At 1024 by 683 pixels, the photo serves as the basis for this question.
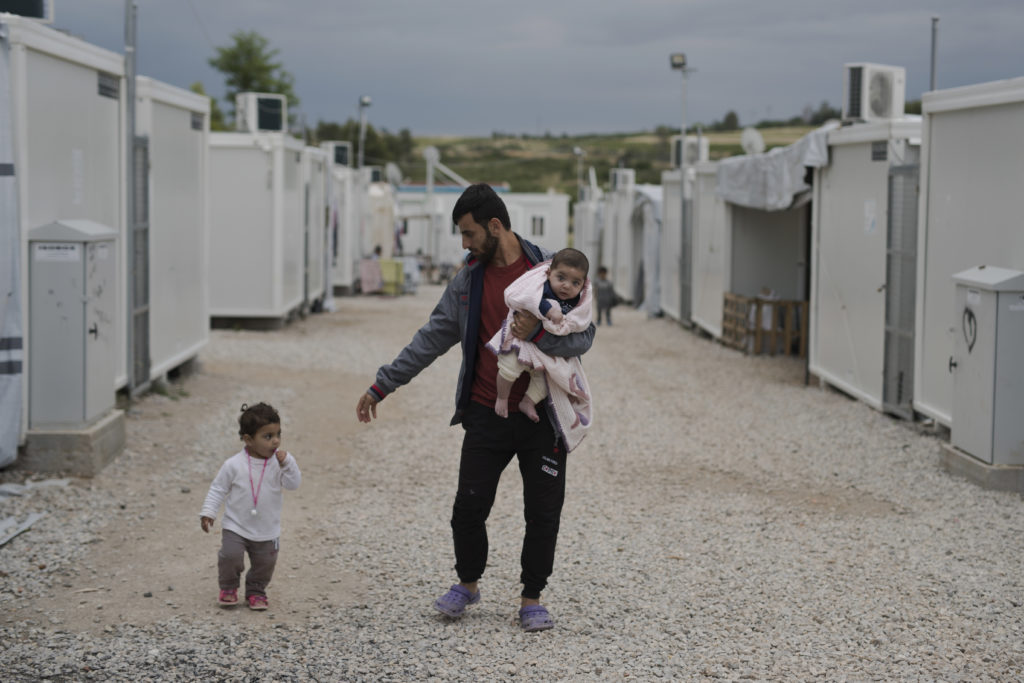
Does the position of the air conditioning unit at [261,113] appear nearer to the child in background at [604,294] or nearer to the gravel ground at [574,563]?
the child in background at [604,294]

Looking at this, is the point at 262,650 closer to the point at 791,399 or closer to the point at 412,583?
the point at 412,583

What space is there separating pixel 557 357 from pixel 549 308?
0.22m

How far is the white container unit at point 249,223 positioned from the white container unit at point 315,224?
2213mm

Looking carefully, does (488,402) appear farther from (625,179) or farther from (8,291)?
(625,179)

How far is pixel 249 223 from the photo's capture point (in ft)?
51.6

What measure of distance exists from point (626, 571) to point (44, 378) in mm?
3607

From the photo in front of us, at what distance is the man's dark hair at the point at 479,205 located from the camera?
4402mm

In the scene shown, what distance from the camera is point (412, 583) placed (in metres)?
5.39

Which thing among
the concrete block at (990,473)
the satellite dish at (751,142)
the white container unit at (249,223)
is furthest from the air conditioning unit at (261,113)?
the concrete block at (990,473)

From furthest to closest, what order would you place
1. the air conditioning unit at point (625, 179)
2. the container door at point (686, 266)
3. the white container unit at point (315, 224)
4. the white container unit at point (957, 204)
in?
the air conditioning unit at point (625, 179)
the container door at point (686, 266)
the white container unit at point (315, 224)
the white container unit at point (957, 204)

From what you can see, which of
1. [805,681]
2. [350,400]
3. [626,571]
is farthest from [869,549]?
[350,400]

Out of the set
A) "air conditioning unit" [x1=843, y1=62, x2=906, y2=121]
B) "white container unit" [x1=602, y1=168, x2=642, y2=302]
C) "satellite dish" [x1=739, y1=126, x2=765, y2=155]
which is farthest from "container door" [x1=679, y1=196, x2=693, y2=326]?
"air conditioning unit" [x1=843, y1=62, x2=906, y2=121]

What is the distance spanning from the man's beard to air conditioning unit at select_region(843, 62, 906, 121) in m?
7.16

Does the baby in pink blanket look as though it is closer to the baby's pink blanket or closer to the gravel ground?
the baby's pink blanket
